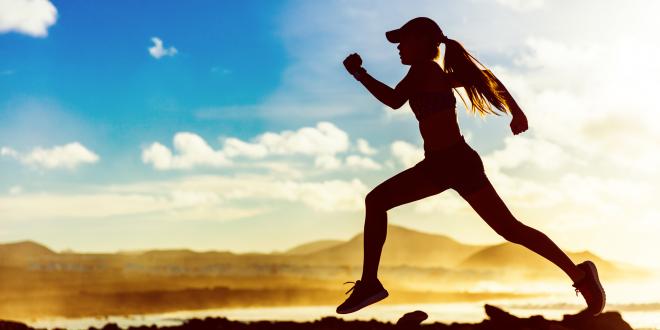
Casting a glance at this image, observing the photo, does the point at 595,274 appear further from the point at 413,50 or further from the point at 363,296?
the point at 413,50

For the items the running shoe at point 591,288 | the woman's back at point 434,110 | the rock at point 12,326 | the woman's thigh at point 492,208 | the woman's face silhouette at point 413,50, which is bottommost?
the rock at point 12,326

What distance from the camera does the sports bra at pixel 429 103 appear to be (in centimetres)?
697

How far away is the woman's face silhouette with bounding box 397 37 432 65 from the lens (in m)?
7.16

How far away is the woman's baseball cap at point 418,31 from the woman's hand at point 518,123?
99cm

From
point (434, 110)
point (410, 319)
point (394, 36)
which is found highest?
point (394, 36)

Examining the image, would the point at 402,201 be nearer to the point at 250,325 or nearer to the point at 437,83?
the point at 437,83

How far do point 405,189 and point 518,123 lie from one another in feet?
3.99

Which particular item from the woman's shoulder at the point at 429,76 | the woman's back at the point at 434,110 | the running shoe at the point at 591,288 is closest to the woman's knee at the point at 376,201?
the woman's back at the point at 434,110

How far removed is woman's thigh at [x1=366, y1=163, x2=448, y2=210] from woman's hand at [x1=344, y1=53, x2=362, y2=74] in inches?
40.3

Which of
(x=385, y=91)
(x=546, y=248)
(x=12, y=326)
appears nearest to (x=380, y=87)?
(x=385, y=91)

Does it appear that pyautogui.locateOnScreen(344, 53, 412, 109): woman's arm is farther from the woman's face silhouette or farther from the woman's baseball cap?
the woman's baseball cap

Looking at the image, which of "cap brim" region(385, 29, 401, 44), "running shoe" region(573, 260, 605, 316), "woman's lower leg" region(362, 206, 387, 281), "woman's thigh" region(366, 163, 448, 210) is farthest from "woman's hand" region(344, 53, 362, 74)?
"running shoe" region(573, 260, 605, 316)

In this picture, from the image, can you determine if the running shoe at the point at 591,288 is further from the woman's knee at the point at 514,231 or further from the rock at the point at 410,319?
the rock at the point at 410,319

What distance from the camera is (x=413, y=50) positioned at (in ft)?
23.5
